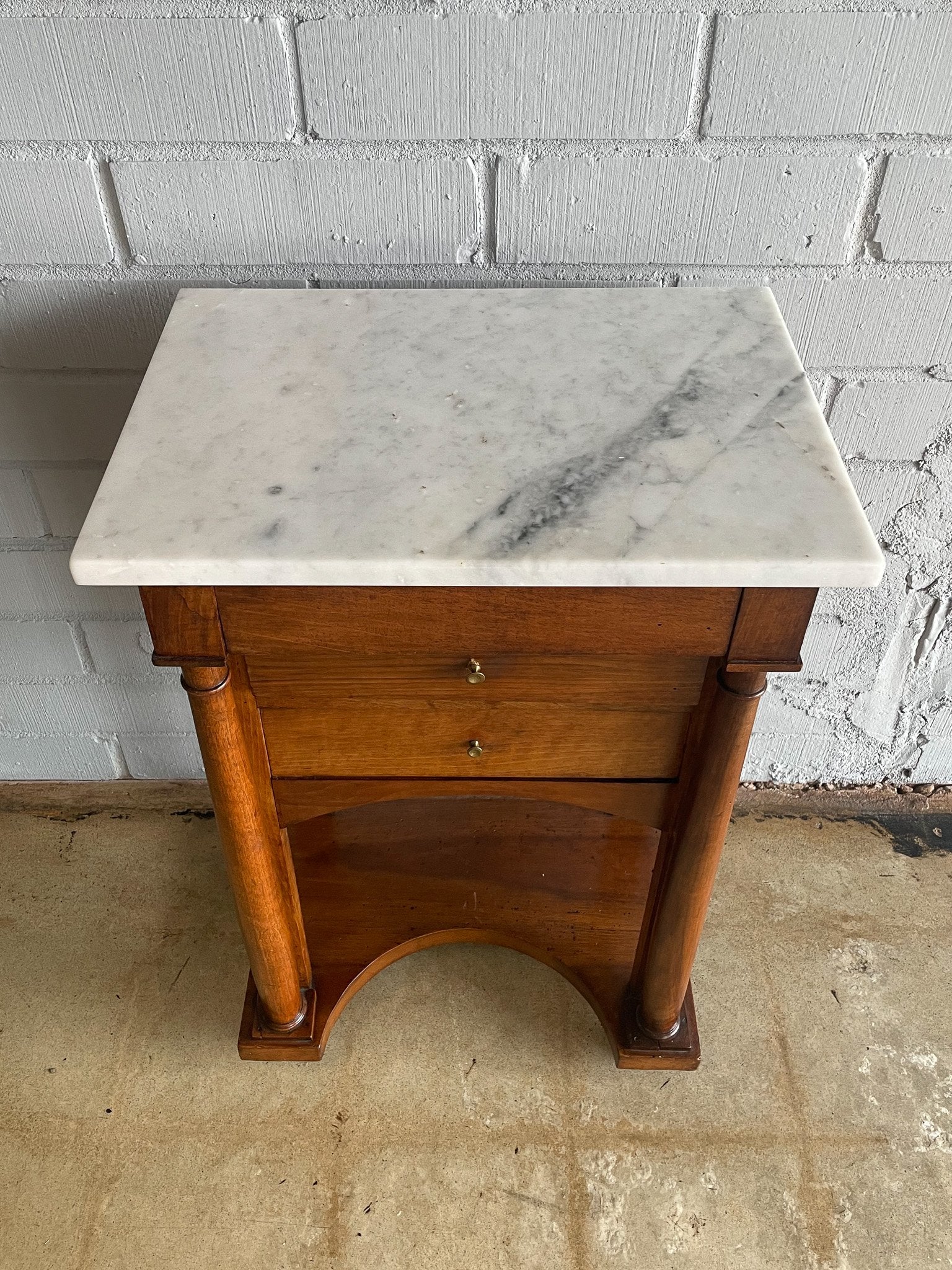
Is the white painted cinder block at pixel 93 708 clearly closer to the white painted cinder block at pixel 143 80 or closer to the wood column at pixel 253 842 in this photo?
the wood column at pixel 253 842

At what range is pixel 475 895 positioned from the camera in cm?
132

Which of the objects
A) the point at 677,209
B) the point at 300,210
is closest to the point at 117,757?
the point at 300,210

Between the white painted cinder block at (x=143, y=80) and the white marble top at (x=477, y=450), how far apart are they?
160 mm

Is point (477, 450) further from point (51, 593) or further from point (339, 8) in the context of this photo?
point (51, 593)

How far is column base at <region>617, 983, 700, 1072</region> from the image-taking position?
121 cm

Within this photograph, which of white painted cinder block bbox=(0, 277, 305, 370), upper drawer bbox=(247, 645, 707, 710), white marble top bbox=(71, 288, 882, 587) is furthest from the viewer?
white painted cinder block bbox=(0, 277, 305, 370)

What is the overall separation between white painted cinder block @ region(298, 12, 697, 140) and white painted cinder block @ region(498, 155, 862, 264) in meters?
0.04

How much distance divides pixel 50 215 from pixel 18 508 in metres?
0.37

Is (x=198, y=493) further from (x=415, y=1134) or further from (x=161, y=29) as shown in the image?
(x=415, y=1134)

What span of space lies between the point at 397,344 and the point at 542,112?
0.27 m

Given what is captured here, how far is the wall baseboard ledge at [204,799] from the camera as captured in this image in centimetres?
154

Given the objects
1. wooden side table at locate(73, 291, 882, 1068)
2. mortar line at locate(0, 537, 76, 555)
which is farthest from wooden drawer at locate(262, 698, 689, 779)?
mortar line at locate(0, 537, 76, 555)

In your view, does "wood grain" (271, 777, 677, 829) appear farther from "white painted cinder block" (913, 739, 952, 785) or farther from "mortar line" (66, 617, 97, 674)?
"white painted cinder block" (913, 739, 952, 785)

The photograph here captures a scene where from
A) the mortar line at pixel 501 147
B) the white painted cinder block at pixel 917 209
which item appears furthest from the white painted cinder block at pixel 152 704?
the white painted cinder block at pixel 917 209
